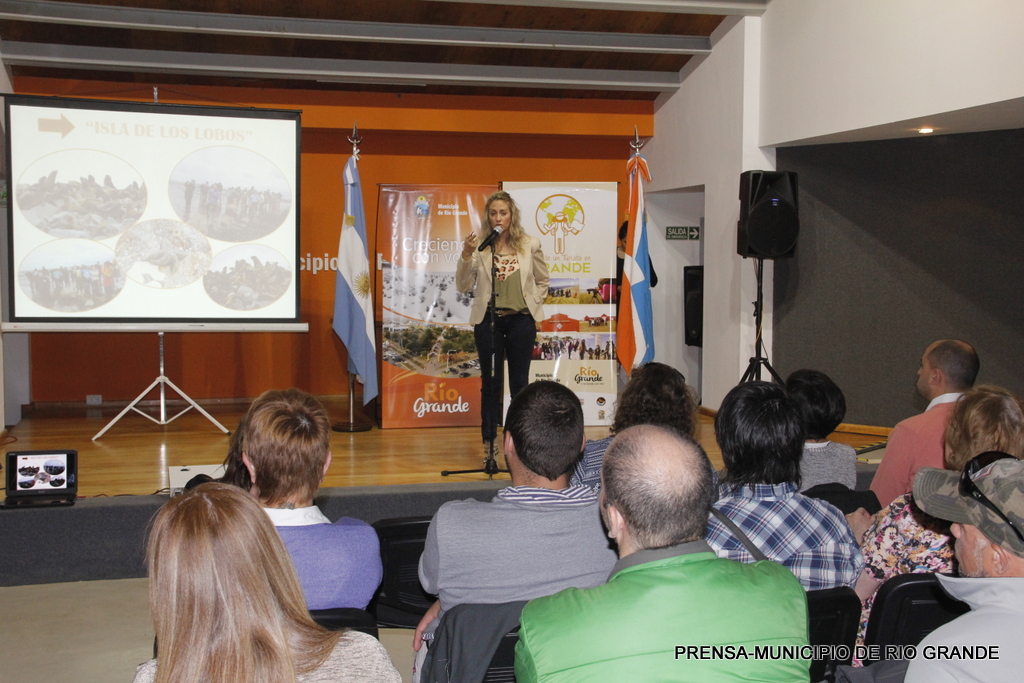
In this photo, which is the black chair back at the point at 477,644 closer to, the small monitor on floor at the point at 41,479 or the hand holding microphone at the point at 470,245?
the small monitor on floor at the point at 41,479

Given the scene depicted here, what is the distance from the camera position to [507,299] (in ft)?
15.1

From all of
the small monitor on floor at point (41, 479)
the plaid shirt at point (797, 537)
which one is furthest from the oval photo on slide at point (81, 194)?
the plaid shirt at point (797, 537)

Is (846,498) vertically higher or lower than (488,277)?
lower

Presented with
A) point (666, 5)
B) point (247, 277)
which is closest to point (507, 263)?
point (247, 277)

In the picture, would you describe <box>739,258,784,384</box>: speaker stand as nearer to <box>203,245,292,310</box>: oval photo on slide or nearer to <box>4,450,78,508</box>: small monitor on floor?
<box>203,245,292,310</box>: oval photo on slide

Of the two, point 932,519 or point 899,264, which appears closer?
point 932,519

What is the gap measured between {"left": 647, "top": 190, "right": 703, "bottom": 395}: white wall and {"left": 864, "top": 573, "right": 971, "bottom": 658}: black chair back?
5659 mm

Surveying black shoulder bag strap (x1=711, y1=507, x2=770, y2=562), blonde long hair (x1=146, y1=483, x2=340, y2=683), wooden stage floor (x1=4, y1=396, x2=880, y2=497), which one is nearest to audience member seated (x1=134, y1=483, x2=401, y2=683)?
blonde long hair (x1=146, y1=483, x2=340, y2=683)

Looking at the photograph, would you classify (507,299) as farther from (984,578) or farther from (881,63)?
(984,578)

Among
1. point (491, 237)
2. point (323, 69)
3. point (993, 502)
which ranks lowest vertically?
point (993, 502)

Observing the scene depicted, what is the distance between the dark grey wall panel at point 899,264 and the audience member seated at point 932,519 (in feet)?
11.4

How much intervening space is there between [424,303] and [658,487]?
187 inches

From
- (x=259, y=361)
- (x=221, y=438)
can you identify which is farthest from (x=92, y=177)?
(x=259, y=361)

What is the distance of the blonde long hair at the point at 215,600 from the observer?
39.8 inches
